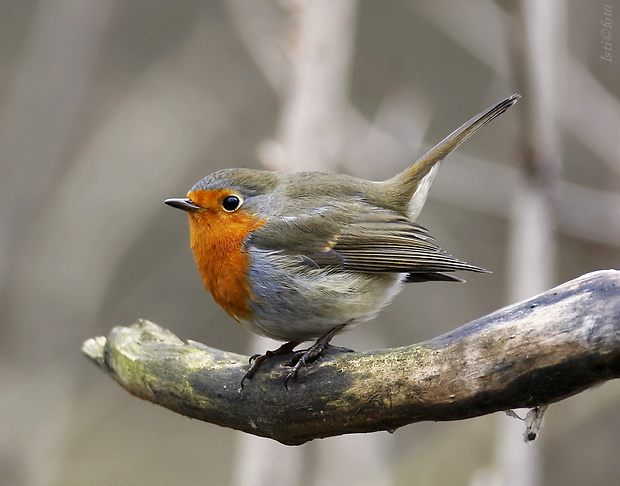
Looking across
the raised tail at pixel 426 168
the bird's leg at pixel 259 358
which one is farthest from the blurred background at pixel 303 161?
the bird's leg at pixel 259 358

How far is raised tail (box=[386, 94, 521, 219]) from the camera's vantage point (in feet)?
12.8

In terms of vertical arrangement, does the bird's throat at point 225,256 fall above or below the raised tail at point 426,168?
below

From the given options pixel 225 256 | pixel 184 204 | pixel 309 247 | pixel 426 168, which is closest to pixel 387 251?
pixel 309 247

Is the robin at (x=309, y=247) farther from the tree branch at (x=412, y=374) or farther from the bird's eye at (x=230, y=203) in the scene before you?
the tree branch at (x=412, y=374)

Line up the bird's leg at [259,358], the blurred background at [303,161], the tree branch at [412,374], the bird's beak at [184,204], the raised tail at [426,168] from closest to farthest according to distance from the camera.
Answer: the tree branch at [412,374] < the bird's leg at [259,358] < the bird's beak at [184,204] < the raised tail at [426,168] < the blurred background at [303,161]

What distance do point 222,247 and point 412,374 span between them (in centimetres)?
135

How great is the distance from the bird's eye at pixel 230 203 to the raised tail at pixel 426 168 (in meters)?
0.88

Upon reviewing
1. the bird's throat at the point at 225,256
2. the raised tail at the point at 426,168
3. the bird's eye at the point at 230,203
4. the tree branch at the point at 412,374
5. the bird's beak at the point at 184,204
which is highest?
the raised tail at the point at 426,168

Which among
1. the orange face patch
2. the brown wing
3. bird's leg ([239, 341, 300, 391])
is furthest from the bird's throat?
the brown wing

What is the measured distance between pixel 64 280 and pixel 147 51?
3377mm

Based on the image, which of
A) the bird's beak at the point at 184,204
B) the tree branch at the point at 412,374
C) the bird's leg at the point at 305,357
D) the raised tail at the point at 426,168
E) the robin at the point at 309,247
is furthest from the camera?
the raised tail at the point at 426,168

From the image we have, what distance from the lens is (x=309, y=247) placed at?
3648 millimetres

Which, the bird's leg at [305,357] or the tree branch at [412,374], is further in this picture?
the bird's leg at [305,357]

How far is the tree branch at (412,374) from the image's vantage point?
2.23 meters
